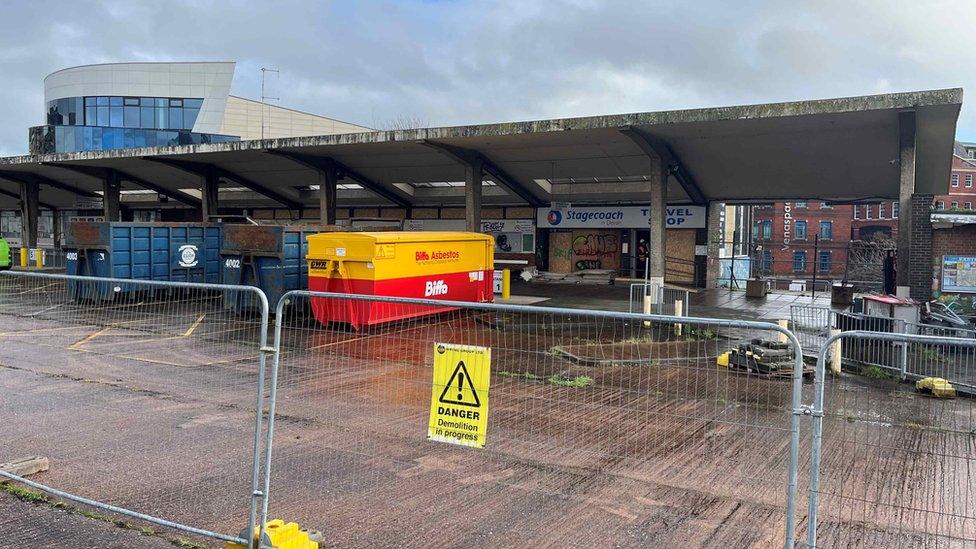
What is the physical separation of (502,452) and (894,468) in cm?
371

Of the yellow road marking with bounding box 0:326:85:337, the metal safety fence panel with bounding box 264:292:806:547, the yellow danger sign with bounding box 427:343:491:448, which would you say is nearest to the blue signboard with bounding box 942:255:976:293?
the metal safety fence panel with bounding box 264:292:806:547

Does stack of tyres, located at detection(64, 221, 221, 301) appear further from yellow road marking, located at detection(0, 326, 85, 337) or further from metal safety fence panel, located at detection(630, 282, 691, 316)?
metal safety fence panel, located at detection(630, 282, 691, 316)

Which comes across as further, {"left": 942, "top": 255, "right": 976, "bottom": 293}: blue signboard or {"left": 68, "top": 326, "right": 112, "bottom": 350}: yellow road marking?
{"left": 942, "top": 255, "right": 976, "bottom": 293}: blue signboard

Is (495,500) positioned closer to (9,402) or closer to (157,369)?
(9,402)

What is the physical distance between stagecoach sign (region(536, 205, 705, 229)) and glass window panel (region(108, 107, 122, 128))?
152 feet

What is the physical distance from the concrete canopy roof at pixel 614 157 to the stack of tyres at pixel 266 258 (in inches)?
202

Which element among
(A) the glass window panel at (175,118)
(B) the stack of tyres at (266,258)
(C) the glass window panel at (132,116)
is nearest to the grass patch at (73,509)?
(B) the stack of tyres at (266,258)

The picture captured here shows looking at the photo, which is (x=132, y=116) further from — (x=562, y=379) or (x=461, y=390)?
(x=461, y=390)

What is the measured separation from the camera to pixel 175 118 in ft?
194

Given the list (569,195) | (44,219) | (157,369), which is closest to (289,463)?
(157,369)

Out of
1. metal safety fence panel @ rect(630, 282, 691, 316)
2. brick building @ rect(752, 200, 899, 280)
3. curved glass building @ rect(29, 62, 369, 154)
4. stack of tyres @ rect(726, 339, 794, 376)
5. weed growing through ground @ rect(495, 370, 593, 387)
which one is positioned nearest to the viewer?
weed growing through ground @ rect(495, 370, 593, 387)

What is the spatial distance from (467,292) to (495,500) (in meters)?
13.0

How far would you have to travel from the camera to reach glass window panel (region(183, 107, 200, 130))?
58938 millimetres

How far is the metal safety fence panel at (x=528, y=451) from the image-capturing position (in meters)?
4.62
